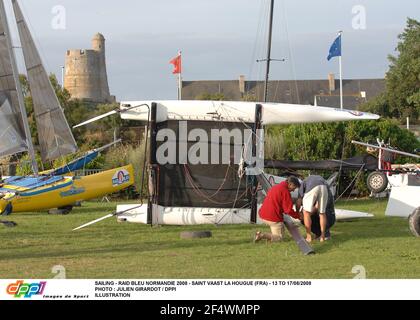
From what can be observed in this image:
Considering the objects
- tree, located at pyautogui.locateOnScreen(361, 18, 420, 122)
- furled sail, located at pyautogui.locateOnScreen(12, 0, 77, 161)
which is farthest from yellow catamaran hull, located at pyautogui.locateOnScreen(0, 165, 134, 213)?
tree, located at pyautogui.locateOnScreen(361, 18, 420, 122)

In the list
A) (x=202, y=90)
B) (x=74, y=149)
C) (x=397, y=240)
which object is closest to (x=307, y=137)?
(x=74, y=149)

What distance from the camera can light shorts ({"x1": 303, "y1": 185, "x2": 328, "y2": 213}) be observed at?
13102mm

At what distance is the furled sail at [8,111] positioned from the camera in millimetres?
20250

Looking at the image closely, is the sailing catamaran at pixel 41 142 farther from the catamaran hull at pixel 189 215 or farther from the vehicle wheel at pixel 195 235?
the vehicle wheel at pixel 195 235

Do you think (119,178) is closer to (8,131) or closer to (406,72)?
(8,131)

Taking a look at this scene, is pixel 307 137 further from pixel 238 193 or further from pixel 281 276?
pixel 281 276

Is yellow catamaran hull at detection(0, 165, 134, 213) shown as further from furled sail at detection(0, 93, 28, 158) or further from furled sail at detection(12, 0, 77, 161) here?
furled sail at detection(12, 0, 77, 161)

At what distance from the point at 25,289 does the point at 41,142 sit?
14.2 m

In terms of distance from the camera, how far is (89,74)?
89.1 m

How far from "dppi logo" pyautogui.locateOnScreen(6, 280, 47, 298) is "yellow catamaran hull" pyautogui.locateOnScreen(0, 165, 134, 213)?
384 inches

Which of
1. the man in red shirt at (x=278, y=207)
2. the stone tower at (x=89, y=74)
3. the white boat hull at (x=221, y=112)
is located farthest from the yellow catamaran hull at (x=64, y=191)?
the stone tower at (x=89, y=74)

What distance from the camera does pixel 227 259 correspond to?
11.5m

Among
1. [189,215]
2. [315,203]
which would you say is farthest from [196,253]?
[189,215]

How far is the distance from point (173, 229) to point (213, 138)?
2119 mm
